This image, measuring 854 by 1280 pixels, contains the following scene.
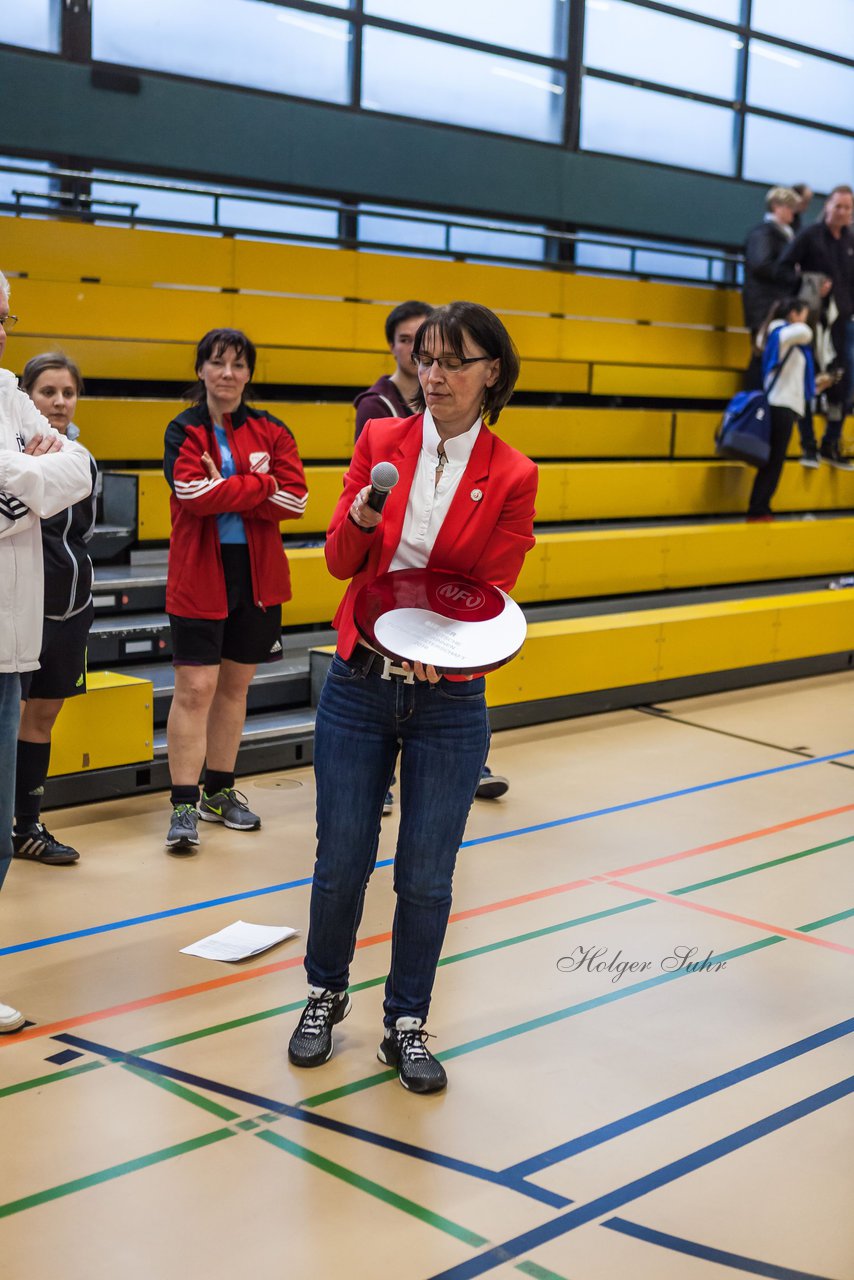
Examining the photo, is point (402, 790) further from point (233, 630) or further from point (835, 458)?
point (835, 458)

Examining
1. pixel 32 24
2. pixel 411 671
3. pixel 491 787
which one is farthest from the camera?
pixel 32 24

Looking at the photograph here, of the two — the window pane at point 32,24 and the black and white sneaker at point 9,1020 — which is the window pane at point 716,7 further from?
the black and white sneaker at point 9,1020

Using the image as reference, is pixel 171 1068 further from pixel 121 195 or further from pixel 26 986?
pixel 121 195

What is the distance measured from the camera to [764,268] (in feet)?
26.7

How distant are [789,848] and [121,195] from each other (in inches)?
195

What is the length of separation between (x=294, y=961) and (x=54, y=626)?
1.19m

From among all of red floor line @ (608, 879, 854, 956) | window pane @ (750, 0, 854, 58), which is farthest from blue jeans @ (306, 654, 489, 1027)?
window pane @ (750, 0, 854, 58)

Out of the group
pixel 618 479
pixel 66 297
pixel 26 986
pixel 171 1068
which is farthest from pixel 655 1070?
pixel 618 479

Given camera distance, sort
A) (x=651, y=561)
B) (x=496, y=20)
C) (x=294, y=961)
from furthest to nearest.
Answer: (x=496, y=20) < (x=651, y=561) < (x=294, y=961)

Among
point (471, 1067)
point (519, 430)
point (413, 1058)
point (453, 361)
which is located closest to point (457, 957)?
point (471, 1067)

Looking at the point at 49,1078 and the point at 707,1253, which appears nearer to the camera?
the point at 707,1253

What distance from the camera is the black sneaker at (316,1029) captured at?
8.82 feet

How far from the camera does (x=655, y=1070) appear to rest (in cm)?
275

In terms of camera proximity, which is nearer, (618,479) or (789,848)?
(789,848)
